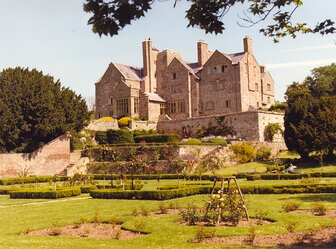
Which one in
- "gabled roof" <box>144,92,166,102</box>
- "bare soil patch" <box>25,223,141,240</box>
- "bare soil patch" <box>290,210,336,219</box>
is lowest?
"bare soil patch" <box>25,223,141,240</box>

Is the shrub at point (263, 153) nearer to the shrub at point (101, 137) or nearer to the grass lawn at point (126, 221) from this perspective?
the shrub at point (101, 137)

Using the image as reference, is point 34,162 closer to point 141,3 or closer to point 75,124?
point 75,124

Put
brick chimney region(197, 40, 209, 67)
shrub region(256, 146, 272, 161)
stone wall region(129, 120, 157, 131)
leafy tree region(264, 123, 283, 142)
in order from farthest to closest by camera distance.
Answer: brick chimney region(197, 40, 209, 67) < stone wall region(129, 120, 157, 131) < leafy tree region(264, 123, 283, 142) < shrub region(256, 146, 272, 161)

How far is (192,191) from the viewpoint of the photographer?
77.7 feet

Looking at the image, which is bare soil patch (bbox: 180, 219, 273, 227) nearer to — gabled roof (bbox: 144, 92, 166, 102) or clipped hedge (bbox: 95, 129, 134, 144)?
clipped hedge (bbox: 95, 129, 134, 144)

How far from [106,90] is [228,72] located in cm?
1713

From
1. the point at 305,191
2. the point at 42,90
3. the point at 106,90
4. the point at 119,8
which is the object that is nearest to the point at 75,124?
the point at 42,90

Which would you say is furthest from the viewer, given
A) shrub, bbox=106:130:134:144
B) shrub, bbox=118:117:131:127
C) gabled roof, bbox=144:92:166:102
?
gabled roof, bbox=144:92:166:102

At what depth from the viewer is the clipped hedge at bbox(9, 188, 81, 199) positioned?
25.3 m

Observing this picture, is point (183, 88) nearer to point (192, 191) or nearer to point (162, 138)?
point (162, 138)

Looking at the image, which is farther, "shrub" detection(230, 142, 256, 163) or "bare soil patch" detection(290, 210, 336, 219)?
"shrub" detection(230, 142, 256, 163)

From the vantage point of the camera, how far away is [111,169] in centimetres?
4291

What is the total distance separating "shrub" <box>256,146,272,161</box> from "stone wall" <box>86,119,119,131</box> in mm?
17998

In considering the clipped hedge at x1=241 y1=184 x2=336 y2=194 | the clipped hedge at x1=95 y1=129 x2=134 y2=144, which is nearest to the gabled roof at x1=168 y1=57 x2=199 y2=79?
the clipped hedge at x1=95 y1=129 x2=134 y2=144
